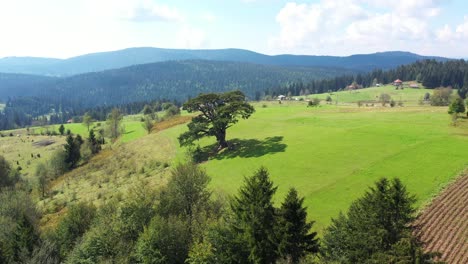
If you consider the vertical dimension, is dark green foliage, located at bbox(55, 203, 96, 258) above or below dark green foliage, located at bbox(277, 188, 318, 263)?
below

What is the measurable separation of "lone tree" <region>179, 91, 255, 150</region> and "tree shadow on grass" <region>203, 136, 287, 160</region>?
9.43 ft

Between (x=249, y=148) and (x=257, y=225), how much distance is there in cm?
4576

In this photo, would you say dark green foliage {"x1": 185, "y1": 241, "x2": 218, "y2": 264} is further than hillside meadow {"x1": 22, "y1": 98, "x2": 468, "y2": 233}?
No

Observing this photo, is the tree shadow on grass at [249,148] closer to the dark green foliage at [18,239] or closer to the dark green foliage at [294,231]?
the dark green foliage at [18,239]

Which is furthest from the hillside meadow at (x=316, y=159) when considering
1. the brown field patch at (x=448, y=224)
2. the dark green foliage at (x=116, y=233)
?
the dark green foliage at (x=116, y=233)

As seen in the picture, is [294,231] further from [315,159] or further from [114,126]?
[114,126]

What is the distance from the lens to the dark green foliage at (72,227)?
4484cm

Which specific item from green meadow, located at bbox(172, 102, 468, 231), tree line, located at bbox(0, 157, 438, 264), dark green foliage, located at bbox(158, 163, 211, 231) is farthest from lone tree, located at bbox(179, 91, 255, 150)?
tree line, located at bbox(0, 157, 438, 264)

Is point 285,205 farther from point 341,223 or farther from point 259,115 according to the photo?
point 259,115

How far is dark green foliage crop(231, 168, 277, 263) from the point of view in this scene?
1283 inches

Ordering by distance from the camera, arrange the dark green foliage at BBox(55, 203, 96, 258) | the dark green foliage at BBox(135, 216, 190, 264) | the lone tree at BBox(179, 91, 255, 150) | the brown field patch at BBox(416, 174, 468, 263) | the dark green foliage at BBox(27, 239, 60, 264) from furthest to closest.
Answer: the lone tree at BBox(179, 91, 255, 150) → the dark green foliage at BBox(55, 203, 96, 258) → the dark green foliage at BBox(27, 239, 60, 264) → the dark green foliage at BBox(135, 216, 190, 264) → the brown field patch at BBox(416, 174, 468, 263)

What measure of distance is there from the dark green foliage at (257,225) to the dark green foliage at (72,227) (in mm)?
22232

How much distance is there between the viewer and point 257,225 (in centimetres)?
3322

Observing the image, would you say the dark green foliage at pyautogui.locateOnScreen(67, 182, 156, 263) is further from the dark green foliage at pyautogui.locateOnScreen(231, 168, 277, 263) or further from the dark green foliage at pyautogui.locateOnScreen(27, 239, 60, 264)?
the dark green foliage at pyautogui.locateOnScreen(231, 168, 277, 263)
